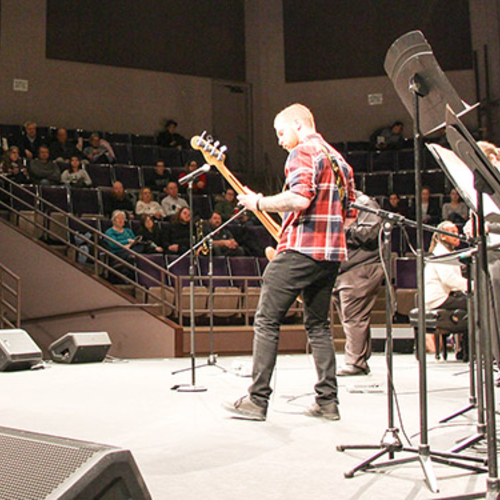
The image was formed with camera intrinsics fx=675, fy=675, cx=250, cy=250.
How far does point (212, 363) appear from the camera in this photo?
543cm

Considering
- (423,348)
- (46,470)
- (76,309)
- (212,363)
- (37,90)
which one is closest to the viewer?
(46,470)

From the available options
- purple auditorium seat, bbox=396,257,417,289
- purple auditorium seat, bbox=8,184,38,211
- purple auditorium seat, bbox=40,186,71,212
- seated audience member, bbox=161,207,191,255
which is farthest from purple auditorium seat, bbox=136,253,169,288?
purple auditorium seat, bbox=396,257,417,289

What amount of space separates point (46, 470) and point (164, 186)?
28.9 feet

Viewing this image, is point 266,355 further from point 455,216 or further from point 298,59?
point 298,59

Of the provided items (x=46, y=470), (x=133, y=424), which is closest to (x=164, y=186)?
(x=133, y=424)

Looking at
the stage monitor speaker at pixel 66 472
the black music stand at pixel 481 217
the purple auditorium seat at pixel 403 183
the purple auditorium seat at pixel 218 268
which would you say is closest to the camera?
the stage monitor speaker at pixel 66 472

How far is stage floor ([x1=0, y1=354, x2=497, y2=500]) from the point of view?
6.49 ft

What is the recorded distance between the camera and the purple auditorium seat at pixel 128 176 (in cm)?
972

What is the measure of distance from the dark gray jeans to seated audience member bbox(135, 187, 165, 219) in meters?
5.85

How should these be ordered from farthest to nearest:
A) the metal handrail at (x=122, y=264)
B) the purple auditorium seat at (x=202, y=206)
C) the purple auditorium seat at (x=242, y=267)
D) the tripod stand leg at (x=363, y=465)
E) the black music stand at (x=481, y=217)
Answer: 1. the purple auditorium seat at (x=202, y=206)
2. the purple auditorium seat at (x=242, y=267)
3. the metal handrail at (x=122, y=264)
4. the tripod stand leg at (x=363, y=465)
5. the black music stand at (x=481, y=217)

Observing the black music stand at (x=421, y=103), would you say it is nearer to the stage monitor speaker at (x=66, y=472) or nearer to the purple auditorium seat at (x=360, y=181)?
the stage monitor speaker at (x=66, y=472)

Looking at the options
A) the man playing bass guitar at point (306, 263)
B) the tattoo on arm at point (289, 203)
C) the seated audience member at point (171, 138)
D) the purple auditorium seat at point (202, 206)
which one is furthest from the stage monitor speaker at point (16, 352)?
the seated audience member at point (171, 138)

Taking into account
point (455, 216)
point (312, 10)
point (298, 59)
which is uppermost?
point (312, 10)

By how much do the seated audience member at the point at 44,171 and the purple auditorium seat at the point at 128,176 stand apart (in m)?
0.94
